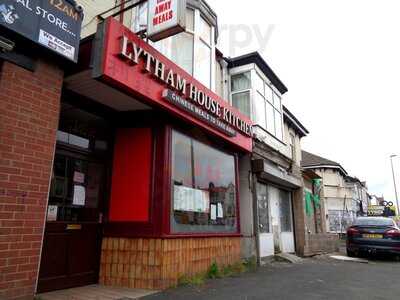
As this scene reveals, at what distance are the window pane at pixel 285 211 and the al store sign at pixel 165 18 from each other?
9362 millimetres

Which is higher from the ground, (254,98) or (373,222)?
(254,98)

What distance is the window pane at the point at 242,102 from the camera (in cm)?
1177

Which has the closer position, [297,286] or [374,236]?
[297,286]

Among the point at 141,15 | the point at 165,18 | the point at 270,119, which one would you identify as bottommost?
the point at 165,18

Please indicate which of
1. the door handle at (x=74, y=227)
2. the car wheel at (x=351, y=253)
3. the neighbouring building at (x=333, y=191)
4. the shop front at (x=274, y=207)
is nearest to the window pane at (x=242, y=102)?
the shop front at (x=274, y=207)

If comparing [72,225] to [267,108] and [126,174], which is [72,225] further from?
[267,108]

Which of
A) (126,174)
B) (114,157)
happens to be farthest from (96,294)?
(114,157)

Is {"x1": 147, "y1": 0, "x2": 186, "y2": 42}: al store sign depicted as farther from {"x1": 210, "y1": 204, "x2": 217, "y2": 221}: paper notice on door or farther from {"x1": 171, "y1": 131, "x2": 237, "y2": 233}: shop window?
{"x1": 210, "y1": 204, "x2": 217, "y2": 221}: paper notice on door

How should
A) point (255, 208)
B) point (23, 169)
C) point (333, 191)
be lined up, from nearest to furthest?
1. point (23, 169)
2. point (255, 208)
3. point (333, 191)

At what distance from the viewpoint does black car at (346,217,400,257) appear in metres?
11.5

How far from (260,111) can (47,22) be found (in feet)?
28.1

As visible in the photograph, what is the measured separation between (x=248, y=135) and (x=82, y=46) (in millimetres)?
5589

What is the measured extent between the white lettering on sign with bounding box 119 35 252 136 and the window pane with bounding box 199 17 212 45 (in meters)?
2.56

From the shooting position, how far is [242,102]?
1191cm
